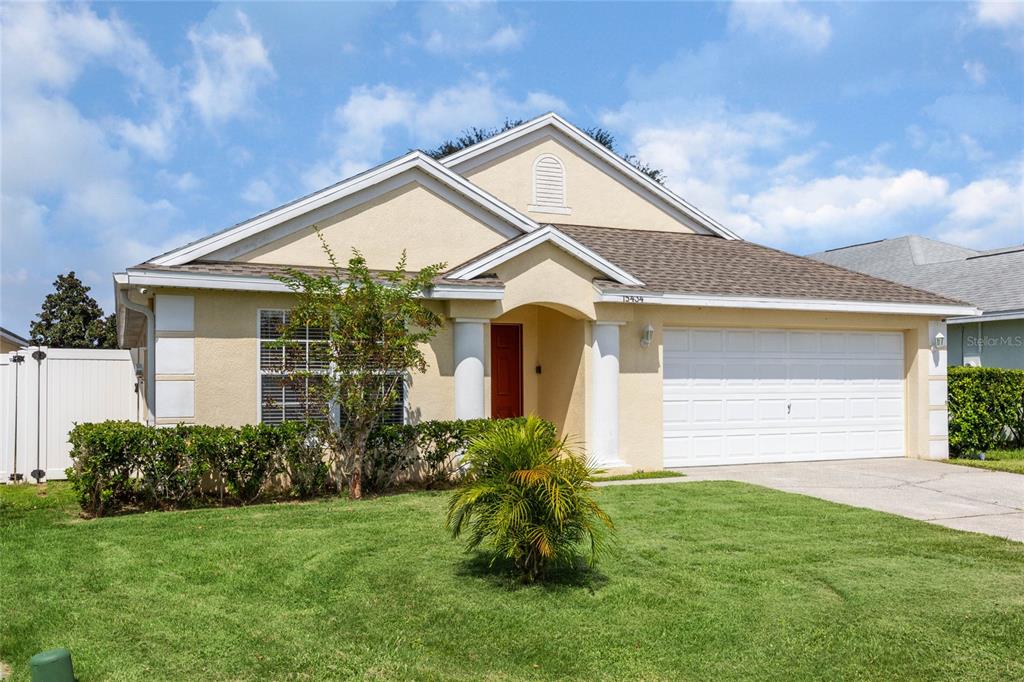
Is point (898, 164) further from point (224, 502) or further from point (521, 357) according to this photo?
point (224, 502)

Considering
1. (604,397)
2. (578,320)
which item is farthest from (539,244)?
(604,397)

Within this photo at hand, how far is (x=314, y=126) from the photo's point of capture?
14.9m

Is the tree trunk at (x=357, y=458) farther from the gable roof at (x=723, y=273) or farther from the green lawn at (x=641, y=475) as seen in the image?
the gable roof at (x=723, y=273)

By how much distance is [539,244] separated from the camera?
1224 cm

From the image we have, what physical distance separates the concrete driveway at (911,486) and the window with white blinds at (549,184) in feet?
21.1

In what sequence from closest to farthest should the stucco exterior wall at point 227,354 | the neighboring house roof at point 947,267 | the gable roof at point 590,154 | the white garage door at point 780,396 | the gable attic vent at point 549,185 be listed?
the stucco exterior wall at point 227,354, the white garage door at point 780,396, the gable roof at point 590,154, the gable attic vent at point 549,185, the neighboring house roof at point 947,267

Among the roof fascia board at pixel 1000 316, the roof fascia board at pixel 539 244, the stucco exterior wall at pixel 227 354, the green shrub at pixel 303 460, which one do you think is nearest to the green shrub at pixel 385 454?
the green shrub at pixel 303 460

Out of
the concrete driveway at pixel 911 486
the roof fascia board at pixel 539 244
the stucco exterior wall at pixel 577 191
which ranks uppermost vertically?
the stucco exterior wall at pixel 577 191

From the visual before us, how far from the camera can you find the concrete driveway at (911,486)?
921 cm

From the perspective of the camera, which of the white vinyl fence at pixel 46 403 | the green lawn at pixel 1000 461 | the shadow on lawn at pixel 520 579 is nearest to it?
the shadow on lawn at pixel 520 579

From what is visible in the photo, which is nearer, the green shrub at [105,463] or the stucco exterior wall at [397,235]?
the green shrub at [105,463]

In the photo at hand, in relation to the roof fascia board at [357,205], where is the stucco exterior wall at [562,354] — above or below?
below

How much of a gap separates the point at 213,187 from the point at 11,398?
540 centimetres

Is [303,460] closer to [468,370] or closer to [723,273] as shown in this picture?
[468,370]
